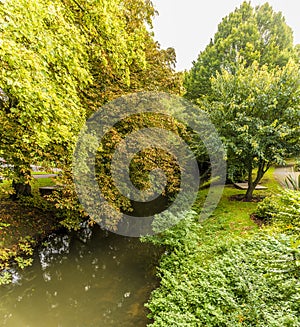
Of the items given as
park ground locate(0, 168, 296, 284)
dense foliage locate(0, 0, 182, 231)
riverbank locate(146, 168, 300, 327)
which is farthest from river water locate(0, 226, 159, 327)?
dense foliage locate(0, 0, 182, 231)

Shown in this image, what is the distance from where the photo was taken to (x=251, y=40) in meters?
13.4

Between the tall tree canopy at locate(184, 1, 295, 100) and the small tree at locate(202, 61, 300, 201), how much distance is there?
4890 mm

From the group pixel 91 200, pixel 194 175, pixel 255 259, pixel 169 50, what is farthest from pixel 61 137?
pixel 194 175

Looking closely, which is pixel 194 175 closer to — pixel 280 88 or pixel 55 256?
pixel 280 88

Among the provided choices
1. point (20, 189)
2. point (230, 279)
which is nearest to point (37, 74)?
point (230, 279)

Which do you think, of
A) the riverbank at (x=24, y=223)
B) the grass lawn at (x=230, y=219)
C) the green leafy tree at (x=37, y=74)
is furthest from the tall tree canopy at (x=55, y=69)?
the grass lawn at (x=230, y=219)

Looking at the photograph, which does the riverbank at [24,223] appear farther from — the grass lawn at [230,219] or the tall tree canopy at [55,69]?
the grass lawn at [230,219]

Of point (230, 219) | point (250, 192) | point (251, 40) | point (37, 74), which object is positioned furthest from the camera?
point (251, 40)

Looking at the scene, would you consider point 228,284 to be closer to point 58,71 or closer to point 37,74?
point 37,74

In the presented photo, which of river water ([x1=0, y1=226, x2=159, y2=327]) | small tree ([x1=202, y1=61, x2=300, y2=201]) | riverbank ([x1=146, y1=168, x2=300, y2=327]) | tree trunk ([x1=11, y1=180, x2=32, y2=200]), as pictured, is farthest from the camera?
tree trunk ([x1=11, y1=180, x2=32, y2=200])

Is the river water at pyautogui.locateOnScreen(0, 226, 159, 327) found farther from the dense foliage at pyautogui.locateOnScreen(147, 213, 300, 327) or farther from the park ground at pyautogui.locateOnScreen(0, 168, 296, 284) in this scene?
the dense foliage at pyautogui.locateOnScreen(147, 213, 300, 327)

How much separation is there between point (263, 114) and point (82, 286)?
9.33 m

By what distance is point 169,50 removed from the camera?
8859 millimetres

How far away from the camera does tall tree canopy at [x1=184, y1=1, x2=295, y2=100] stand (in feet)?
43.1
